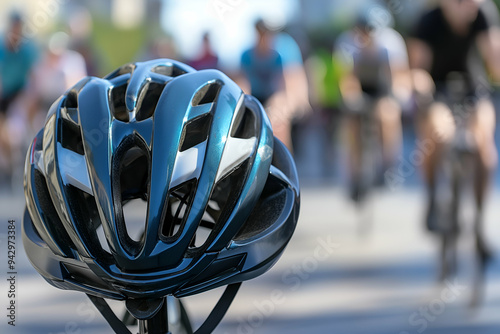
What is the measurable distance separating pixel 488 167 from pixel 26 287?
405 cm

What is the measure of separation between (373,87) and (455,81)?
3.19 metres

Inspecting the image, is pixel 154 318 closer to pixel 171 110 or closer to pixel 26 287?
pixel 171 110

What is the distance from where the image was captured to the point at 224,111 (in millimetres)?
2230

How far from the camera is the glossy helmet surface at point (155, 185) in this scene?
6.68ft

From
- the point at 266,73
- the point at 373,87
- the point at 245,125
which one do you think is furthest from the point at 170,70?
the point at 373,87

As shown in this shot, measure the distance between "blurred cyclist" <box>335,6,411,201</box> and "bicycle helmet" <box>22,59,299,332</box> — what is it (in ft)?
24.8

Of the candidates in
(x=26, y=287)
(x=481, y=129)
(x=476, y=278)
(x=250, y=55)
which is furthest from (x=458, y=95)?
(x=26, y=287)

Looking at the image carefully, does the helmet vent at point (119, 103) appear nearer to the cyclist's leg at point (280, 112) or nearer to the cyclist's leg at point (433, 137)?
the cyclist's leg at point (433, 137)

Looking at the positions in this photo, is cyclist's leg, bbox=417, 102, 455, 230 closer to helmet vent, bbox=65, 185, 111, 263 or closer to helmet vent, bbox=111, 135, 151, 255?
helmet vent, bbox=111, 135, 151, 255

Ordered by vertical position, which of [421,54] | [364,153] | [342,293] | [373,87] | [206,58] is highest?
[421,54]

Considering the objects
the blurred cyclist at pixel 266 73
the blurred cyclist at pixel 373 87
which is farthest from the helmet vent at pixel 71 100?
the blurred cyclist at pixel 373 87

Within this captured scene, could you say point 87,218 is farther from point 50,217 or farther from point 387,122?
point 387,122

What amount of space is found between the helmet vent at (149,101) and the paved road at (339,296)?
130 inches

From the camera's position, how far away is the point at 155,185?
6.71ft
